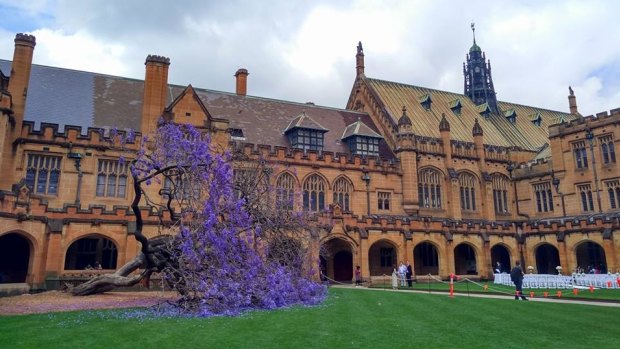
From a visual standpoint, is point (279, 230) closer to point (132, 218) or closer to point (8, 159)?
point (132, 218)

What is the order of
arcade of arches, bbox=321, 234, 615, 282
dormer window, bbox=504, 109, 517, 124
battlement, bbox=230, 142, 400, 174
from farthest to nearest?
dormer window, bbox=504, 109, 517, 124, battlement, bbox=230, 142, 400, 174, arcade of arches, bbox=321, 234, 615, 282

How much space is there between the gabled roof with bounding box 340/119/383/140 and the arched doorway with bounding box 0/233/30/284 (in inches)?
1005

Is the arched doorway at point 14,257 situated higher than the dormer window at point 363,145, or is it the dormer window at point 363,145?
the dormer window at point 363,145

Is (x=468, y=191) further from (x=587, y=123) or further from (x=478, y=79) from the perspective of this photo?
(x=478, y=79)

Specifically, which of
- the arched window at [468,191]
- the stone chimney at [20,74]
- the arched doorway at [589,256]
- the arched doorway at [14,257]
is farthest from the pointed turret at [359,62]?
the arched doorway at [14,257]

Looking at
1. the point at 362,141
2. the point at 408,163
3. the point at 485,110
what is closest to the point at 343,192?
the point at 362,141

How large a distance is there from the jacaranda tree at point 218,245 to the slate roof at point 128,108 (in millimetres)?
15692

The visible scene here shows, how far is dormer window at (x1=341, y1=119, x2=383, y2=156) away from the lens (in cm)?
4041

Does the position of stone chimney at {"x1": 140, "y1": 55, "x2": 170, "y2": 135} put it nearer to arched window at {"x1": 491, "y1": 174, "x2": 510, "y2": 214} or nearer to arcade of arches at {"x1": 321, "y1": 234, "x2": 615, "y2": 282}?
arcade of arches at {"x1": 321, "y1": 234, "x2": 615, "y2": 282}

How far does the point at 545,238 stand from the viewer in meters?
37.8

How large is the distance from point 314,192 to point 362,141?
23.3ft

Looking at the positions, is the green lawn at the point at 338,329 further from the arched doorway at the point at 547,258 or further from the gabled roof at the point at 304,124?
the arched doorway at the point at 547,258

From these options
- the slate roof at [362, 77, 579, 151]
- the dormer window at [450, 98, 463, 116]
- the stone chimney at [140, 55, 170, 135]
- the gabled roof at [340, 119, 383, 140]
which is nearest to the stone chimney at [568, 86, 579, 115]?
the slate roof at [362, 77, 579, 151]

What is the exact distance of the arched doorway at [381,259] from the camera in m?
37.0
